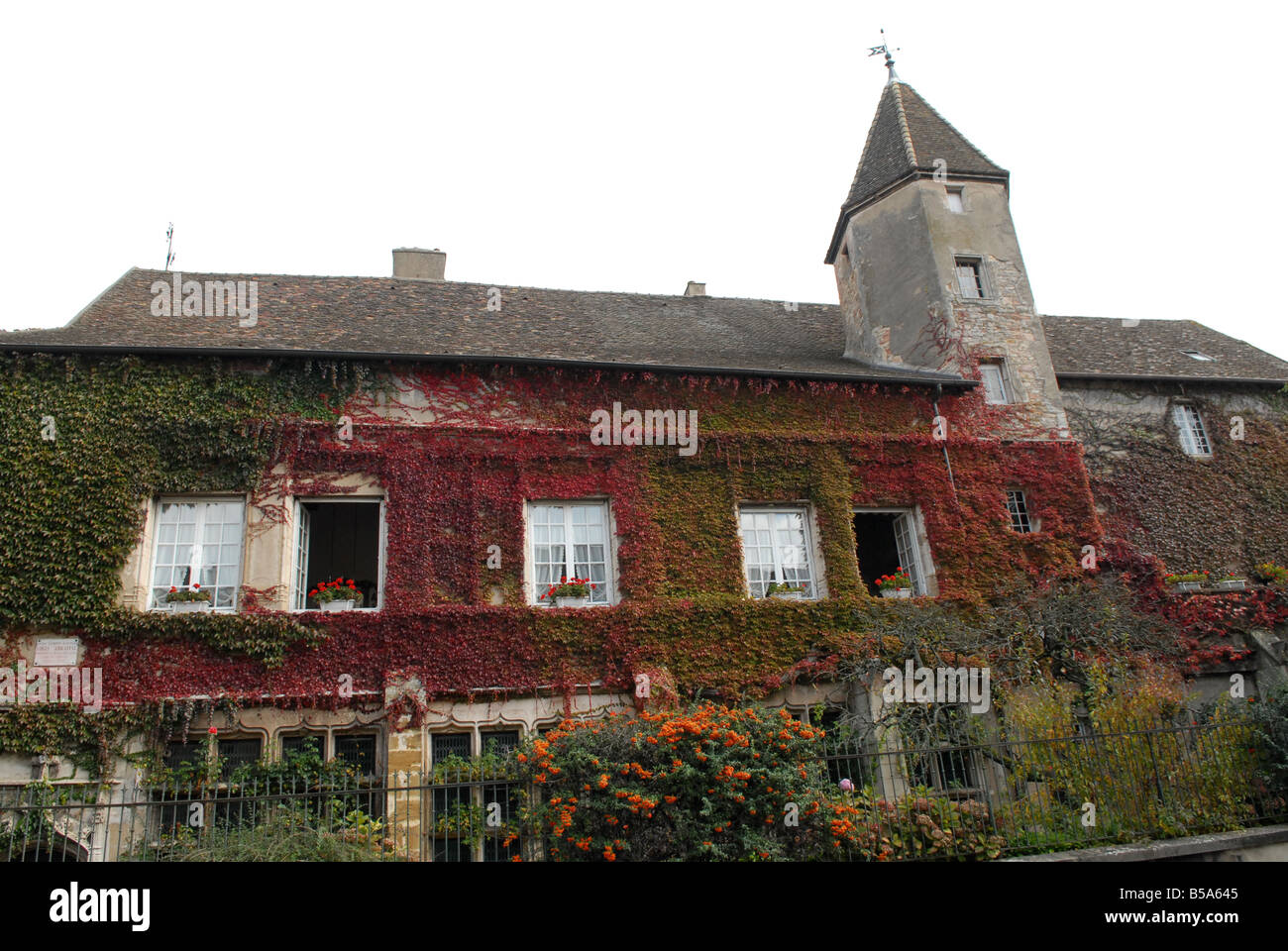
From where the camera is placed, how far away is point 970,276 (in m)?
16.2

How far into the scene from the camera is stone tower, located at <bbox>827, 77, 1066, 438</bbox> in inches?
602

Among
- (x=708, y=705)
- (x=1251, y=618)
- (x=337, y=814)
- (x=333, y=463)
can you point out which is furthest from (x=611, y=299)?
(x=1251, y=618)

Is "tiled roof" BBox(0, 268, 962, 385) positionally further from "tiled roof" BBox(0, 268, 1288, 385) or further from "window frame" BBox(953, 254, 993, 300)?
"window frame" BBox(953, 254, 993, 300)

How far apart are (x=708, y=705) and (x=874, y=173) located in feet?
39.6

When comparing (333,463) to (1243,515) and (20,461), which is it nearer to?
(20,461)

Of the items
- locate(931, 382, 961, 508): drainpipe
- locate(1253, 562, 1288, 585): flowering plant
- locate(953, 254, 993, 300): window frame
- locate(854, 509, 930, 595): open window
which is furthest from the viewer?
locate(953, 254, 993, 300): window frame

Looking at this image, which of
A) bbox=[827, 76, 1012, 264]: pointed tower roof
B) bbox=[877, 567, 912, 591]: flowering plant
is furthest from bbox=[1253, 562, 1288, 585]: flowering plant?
bbox=[827, 76, 1012, 264]: pointed tower roof

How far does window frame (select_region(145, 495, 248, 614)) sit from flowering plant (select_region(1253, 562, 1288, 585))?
1582 centimetres

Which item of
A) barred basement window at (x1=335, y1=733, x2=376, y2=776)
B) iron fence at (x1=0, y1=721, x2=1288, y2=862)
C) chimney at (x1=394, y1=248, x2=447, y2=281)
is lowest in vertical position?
iron fence at (x1=0, y1=721, x2=1288, y2=862)

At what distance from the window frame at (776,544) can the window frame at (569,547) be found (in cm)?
A: 186

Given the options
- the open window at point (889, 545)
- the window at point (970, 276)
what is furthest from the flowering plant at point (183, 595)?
the window at point (970, 276)

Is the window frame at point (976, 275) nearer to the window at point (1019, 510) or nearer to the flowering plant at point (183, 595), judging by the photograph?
the window at point (1019, 510)

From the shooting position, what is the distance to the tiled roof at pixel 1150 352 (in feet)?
55.1

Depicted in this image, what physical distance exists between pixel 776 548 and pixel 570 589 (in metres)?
3.23
